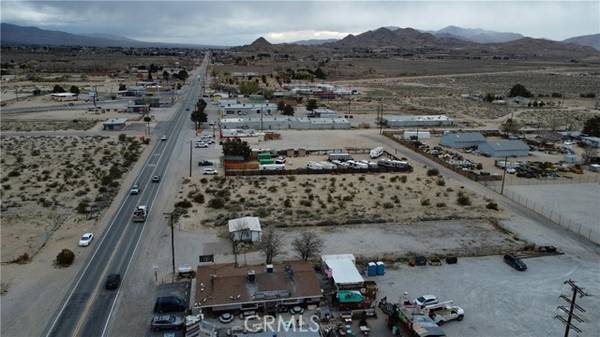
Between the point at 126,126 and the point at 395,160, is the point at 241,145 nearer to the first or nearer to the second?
the point at 395,160

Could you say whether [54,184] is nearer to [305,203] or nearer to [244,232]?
[244,232]

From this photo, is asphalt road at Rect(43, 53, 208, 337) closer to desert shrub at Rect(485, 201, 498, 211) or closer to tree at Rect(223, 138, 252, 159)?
tree at Rect(223, 138, 252, 159)

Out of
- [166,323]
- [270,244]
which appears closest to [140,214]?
[270,244]

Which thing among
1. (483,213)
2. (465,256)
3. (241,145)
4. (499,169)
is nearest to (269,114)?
(241,145)

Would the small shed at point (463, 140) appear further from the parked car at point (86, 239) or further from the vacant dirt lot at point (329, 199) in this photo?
the parked car at point (86, 239)

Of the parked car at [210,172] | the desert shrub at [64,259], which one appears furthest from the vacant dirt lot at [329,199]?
the desert shrub at [64,259]

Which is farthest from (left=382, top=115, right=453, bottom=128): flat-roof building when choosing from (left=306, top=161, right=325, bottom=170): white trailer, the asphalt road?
the asphalt road
